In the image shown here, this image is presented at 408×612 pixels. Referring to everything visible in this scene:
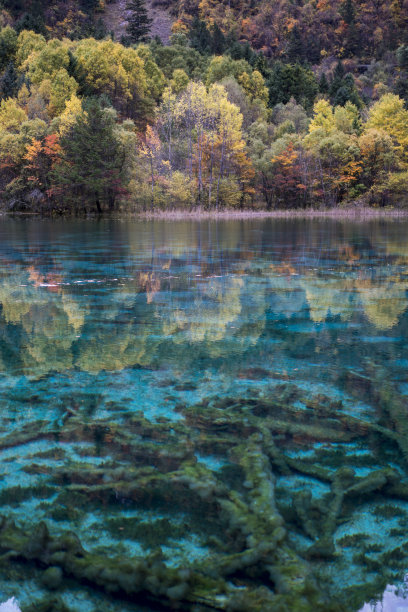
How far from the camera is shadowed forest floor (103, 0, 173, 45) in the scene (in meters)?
→ 151

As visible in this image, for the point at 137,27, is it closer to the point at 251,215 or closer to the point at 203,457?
the point at 251,215

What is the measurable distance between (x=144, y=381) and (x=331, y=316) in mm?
2768

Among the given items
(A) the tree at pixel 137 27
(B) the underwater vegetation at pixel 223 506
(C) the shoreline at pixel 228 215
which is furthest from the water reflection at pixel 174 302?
(A) the tree at pixel 137 27

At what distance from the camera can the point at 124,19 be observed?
507 ft

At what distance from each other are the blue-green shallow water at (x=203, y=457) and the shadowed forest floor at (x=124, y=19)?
15635cm

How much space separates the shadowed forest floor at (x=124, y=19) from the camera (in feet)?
495

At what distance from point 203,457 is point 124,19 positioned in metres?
176

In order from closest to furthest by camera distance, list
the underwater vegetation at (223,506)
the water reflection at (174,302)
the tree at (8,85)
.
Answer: the underwater vegetation at (223,506), the water reflection at (174,302), the tree at (8,85)

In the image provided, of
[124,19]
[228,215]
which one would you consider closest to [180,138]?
[228,215]

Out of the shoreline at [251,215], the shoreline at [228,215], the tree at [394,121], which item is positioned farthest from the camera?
the tree at [394,121]

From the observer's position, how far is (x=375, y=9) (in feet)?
441

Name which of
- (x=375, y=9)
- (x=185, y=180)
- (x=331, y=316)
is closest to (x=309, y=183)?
(x=185, y=180)

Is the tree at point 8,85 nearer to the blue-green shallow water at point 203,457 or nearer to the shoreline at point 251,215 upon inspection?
the shoreline at point 251,215

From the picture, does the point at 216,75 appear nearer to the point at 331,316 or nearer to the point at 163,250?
the point at 163,250
